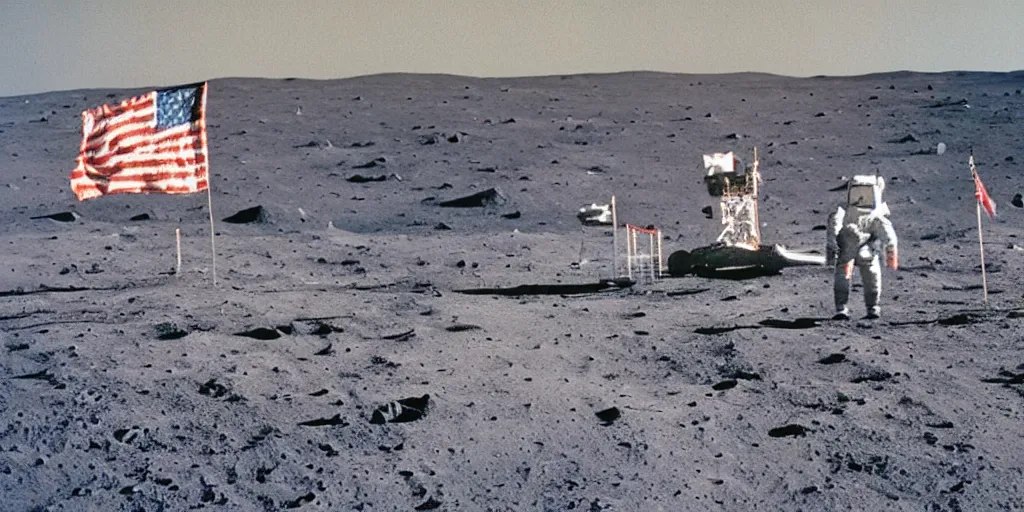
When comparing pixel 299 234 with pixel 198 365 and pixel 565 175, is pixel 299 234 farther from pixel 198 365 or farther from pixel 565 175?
pixel 198 365

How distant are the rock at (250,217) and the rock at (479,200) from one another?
249 centimetres

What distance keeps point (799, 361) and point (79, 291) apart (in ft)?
19.9

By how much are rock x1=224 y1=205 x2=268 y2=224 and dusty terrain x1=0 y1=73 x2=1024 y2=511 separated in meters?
0.11

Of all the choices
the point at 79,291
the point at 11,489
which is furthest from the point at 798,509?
the point at 79,291

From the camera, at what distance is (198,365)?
7.28 metres

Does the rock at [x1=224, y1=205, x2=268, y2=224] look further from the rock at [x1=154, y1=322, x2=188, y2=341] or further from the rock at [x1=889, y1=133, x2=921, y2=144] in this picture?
the rock at [x1=889, y1=133, x2=921, y2=144]

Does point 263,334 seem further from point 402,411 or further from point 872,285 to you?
point 872,285

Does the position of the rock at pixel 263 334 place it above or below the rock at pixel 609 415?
above

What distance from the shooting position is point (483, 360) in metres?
7.54

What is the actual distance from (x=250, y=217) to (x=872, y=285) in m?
8.89

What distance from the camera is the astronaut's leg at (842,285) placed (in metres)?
8.59

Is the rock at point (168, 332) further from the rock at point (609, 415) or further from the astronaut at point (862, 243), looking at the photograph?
the astronaut at point (862, 243)

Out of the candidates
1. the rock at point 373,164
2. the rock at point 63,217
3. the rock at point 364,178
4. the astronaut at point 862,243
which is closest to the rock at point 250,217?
the rock at point 63,217

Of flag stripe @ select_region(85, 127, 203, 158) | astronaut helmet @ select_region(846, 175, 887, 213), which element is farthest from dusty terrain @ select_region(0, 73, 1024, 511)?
flag stripe @ select_region(85, 127, 203, 158)
